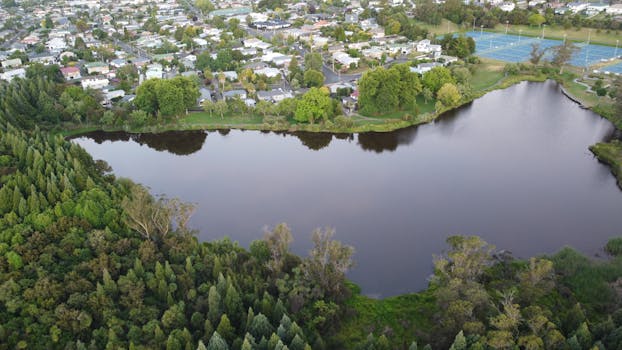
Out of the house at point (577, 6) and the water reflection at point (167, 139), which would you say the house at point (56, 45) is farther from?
the house at point (577, 6)

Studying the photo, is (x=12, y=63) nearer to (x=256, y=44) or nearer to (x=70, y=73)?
(x=70, y=73)

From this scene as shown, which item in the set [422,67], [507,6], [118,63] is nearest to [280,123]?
[422,67]

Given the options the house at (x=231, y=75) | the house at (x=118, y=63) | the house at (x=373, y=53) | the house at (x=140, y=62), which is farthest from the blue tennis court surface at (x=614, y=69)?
the house at (x=118, y=63)

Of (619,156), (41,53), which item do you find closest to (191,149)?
(619,156)

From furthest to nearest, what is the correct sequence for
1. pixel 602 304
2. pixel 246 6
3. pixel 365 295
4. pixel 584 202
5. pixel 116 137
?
pixel 246 6
pixel 116 137
pixel 584 202
pixel 365 295
pixel 602 304

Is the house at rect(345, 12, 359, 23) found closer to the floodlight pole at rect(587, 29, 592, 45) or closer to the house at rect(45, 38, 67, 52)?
the floodlight pole at rect(587, 29, 592, 45)

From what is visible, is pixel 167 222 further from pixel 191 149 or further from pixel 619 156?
pixel 619 156
